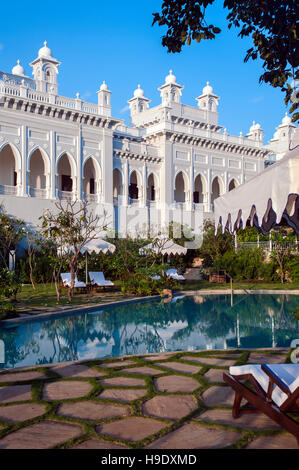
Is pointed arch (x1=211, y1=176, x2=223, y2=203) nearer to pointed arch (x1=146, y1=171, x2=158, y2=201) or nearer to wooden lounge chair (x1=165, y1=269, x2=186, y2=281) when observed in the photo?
pointed arch (x1=146, y1=171, x2=158, y2=201)

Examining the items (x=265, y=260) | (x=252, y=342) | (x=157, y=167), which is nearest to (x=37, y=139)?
(x=157, y=167)

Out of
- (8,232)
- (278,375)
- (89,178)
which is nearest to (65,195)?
(89,178)

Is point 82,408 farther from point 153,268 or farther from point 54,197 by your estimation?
point 54,197

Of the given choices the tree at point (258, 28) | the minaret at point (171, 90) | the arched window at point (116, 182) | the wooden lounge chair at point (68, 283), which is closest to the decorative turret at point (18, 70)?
the arched window at point (116, 182)

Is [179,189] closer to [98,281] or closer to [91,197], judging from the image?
[91,197]

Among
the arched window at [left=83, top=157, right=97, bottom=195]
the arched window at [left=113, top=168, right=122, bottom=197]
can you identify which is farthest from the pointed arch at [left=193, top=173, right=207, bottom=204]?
the arched window at [left=83, top=157, right=97, bottom=195]

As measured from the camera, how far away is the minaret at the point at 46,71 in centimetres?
2364

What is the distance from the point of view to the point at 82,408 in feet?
12.4

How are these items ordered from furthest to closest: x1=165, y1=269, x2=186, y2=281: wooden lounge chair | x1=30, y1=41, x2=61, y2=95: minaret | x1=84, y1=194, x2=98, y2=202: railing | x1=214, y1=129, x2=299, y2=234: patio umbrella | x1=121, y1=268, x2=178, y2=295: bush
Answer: x1=84, y1=194, x2=98, y2=202: railing < x1=30, y1=41, x2=61, y2=95: minaret < x1=165, y1=269, x2=186, y2=281: wooden lounge chair < x1=121, y1=268, x2=178, y2=295: bush < x1=214, y1=129, x2=299, y2=234: patio umbrella

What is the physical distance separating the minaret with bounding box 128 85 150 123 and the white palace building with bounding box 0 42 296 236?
8 centimetres

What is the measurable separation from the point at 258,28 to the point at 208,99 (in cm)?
2742

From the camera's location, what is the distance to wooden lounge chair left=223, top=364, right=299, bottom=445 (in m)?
2.96

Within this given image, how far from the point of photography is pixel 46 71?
23.9 m

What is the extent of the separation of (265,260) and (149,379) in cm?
1631
